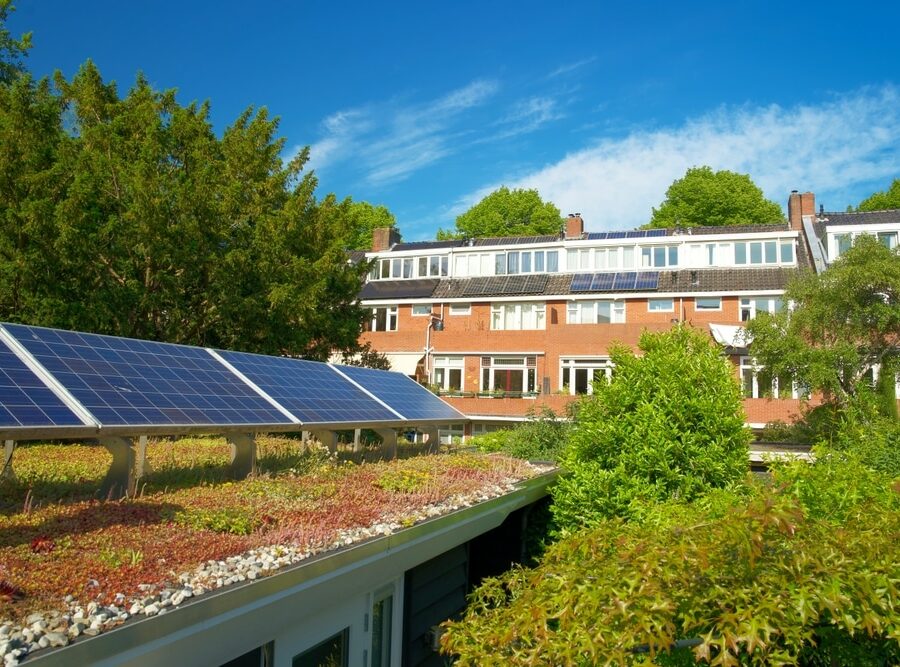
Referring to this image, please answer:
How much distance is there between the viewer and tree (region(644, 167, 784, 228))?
58.8 meters

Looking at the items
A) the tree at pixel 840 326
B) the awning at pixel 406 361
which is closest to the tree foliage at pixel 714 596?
the tree at pixel 840 326

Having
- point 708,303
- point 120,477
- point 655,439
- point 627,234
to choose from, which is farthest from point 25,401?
point 627,234

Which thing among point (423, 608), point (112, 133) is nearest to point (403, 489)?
point (423, 608)

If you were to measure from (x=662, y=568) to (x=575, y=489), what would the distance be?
29.5 feet

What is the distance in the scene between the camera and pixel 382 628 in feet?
32.7

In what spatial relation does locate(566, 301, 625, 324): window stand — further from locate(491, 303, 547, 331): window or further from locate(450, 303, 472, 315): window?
locate(450, 303, 472, 315): window

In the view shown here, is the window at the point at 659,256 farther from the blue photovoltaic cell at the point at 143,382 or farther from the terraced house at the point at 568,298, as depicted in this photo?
the blue photovoltaic cell at the point at 143,382

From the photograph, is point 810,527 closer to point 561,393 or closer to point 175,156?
point 175,156

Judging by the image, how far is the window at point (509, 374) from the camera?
1567 inches

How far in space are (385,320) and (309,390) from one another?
32836 mm

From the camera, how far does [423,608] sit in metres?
11.3

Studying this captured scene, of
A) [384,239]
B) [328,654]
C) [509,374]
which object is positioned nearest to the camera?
[328,654]

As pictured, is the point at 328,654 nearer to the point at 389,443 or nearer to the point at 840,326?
the point at 389,443

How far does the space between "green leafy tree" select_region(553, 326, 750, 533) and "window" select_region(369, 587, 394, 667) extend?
437 centimetres
